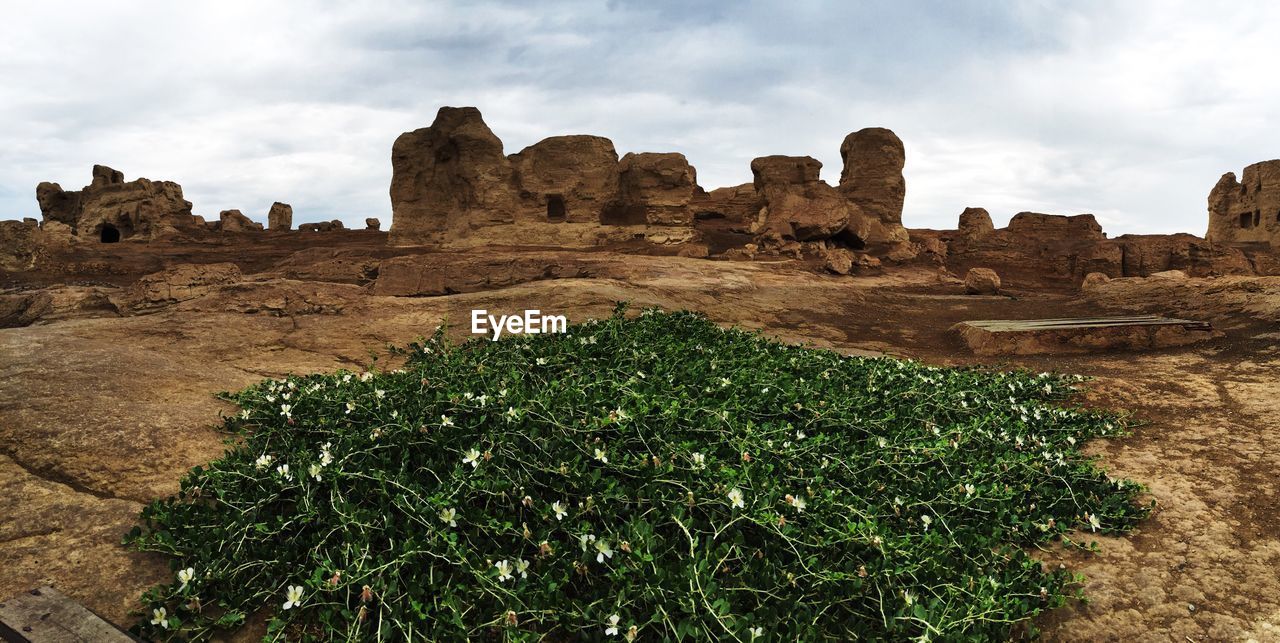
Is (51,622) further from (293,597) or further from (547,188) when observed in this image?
(547,188)

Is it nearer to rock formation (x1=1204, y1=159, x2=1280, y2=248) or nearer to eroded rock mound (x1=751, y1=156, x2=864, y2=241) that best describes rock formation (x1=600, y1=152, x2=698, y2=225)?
eroded rock mound (x1=751, y1=156, x2=864, y2=241)

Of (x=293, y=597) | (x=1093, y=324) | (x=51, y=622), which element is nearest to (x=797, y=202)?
(x=1093, y=324)

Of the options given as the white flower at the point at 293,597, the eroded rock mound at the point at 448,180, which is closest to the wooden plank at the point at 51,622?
the white flower at the point at 293,597

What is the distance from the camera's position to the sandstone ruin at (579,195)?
812 inches

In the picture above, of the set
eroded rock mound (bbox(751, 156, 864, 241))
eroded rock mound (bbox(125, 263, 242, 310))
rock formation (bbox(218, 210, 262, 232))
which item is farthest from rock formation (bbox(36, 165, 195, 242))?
eroded rock mound (bbox(751, 156, 864, 241))

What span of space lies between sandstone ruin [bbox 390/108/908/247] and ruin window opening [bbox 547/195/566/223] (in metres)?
0.04

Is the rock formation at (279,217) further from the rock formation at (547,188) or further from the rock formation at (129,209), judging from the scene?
the rock formation at (547,188)

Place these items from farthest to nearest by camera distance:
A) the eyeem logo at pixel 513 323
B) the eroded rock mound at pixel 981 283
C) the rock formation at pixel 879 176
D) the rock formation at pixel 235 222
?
the rock formation at pixel 235 222 → the rock formation at pixel 879 176 → the eroded rock mound at pixel 981 283 → the eyeem logo at pixel 513 323

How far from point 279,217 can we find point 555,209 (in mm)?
20352

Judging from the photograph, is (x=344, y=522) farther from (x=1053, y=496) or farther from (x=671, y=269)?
(x=671, y=269)

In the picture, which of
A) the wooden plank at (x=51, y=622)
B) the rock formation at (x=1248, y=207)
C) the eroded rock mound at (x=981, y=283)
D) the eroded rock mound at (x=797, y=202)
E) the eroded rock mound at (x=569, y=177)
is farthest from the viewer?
the rock formation at (x=1248, y=207)

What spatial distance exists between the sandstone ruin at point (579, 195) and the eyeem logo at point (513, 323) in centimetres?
1254

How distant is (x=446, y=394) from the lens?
380 centimetres

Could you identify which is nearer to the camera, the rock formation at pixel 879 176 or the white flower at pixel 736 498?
the white flower at pixel 736 498
